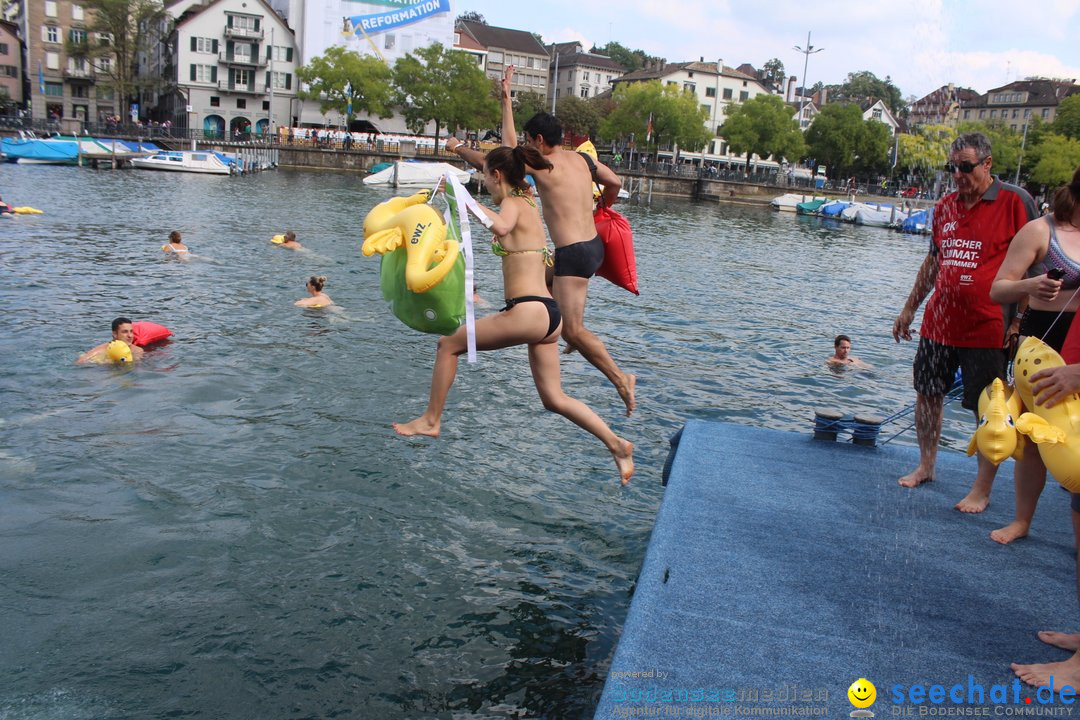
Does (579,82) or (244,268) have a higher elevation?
(579,82)

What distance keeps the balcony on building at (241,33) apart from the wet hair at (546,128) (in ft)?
321

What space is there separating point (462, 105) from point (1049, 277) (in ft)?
293

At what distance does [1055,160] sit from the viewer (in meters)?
93.6

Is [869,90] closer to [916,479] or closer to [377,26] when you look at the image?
[377,26]

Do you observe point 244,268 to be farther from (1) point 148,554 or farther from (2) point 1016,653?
(2) point 1016,653

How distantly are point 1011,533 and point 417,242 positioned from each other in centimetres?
477

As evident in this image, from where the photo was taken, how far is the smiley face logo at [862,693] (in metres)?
4.23

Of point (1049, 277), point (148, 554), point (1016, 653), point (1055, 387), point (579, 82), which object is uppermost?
point (579, 82)

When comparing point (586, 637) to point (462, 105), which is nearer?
point (586, 637)

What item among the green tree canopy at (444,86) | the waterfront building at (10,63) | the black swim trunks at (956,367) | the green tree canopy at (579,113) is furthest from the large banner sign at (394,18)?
the black swim trunks at (956,367)

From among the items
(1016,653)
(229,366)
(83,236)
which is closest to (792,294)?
(229,366)

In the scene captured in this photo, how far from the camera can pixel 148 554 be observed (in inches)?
325

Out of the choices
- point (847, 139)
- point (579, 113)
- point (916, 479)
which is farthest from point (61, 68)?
point (916, 479)

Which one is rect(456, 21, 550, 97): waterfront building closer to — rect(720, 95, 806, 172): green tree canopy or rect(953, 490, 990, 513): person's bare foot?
rect(720, 95, 806, 172): green tree canopy
